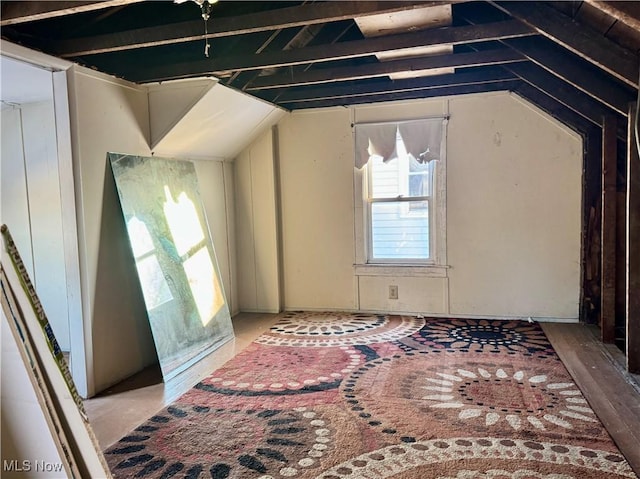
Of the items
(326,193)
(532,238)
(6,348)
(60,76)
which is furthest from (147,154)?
(532,238)

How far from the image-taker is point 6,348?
53.9 inches

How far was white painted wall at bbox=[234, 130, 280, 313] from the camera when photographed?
5.27 meters

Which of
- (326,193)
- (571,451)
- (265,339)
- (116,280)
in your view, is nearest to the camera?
(571,451)

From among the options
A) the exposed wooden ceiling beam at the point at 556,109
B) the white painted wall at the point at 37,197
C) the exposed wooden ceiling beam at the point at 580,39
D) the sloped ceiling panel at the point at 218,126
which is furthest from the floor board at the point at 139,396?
the exposed wooden ceiling beam at the point at 556,109

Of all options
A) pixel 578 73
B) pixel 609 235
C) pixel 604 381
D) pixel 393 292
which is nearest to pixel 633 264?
pixel 609 235

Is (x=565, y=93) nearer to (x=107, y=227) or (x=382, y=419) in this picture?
(x=382, y=419)

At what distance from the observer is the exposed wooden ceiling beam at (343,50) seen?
295cm

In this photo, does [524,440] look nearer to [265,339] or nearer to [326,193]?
[265,339]

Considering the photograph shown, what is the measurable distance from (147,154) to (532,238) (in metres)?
3.65

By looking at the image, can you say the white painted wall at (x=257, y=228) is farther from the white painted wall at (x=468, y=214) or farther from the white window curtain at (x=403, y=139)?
the white window curtain at (x=403, y=139)

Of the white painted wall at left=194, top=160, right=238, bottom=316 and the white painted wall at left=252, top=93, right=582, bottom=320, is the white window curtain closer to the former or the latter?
the white painted wall at left=252, top=93, right=582, bottom=320

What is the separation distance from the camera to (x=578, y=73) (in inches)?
127

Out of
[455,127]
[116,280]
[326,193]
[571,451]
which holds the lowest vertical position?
[571,451]

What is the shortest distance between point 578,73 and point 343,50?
1.59 meters
